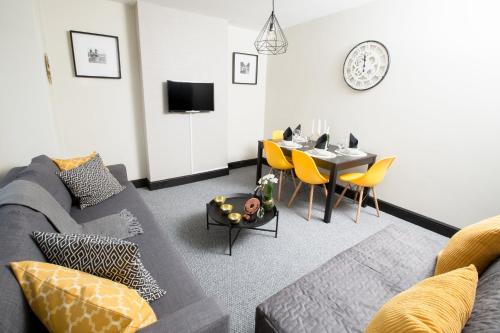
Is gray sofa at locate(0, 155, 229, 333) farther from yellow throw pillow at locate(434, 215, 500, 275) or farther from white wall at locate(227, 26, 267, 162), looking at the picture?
white wall at locate(227, 26, 267, 162)

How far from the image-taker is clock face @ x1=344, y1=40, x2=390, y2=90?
2.95 m

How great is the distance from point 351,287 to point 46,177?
2.16 metres

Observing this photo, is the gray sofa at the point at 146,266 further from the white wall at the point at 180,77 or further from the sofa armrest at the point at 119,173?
the white wall at the point at 180,77

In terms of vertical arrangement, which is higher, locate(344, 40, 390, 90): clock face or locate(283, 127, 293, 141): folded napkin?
locate(344, 40, 390, 90): clock face

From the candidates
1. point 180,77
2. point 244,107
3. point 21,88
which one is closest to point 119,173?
point 21,88

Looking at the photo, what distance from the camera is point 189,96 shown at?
3.56 meters

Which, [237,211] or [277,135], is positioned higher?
[277,135]

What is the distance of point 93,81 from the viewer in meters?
3.06

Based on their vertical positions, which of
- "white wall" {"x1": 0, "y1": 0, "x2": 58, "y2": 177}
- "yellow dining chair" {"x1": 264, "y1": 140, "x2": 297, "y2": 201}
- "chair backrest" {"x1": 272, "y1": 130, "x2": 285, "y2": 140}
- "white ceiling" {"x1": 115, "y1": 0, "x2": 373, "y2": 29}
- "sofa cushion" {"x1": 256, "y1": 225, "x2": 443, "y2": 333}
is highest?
"white ceiling" {"x1": 115, "y1": 0, "x2": 373, "y2": 29}

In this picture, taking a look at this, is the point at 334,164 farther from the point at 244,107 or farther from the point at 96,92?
the point at 96,92

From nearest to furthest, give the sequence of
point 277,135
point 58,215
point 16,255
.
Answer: point 16,255 < point 58,215 < point 277,135

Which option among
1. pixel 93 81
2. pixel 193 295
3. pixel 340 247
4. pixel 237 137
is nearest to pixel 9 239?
pixel 193 295

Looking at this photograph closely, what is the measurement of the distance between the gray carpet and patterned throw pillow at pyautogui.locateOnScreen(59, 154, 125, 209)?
726 mm

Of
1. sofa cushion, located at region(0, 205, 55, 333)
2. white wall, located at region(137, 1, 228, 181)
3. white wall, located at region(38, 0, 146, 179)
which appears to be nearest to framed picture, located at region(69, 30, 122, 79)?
white wall, located at region(38, 0, 146, 179)
